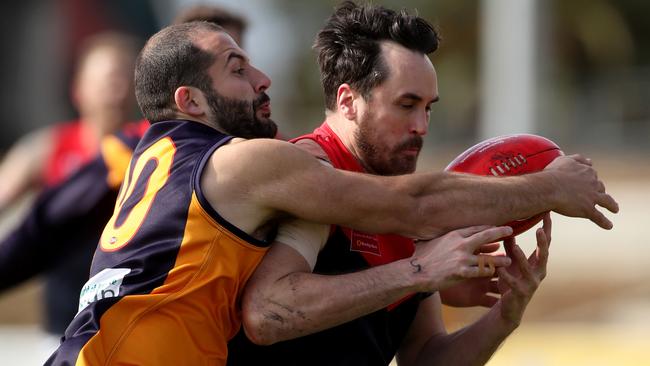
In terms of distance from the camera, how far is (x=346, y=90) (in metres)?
5.13

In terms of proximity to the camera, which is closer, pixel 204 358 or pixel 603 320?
pixel 204 358

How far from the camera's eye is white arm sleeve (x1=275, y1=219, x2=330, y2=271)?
4711mm

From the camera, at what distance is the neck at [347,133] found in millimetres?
5098

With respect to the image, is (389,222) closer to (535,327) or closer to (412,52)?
(412,52)

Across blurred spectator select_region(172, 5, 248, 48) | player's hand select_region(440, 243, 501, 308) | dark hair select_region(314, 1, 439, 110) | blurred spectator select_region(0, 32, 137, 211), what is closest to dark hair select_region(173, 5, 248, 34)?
blurred spectator select_region(172, 5, 248, 48)

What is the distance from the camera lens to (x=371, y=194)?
4609 millimetres

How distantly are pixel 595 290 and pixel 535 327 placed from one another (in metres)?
4.03

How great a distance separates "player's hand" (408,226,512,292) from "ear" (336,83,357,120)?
2.22 ft

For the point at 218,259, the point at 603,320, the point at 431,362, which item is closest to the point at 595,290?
the point at 603,320

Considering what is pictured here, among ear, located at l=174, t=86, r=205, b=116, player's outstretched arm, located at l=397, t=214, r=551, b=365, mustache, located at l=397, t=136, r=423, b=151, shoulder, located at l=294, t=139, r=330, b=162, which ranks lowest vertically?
player's outstretched arm, located at l=397, t=214, r=551, b=365

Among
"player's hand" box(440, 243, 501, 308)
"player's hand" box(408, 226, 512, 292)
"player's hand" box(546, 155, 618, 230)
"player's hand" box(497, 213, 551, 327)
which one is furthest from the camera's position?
"player's hand" box(440, 243, 501, 308)

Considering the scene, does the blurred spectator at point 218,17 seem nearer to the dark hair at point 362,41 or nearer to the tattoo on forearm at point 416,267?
the dark hair at point 362,41

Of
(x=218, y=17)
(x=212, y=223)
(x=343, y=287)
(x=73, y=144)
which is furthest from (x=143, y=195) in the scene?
(x=73, y=144)

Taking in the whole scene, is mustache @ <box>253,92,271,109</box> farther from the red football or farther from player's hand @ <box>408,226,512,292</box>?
player's hand @ <box>408,226,512,292</box>
